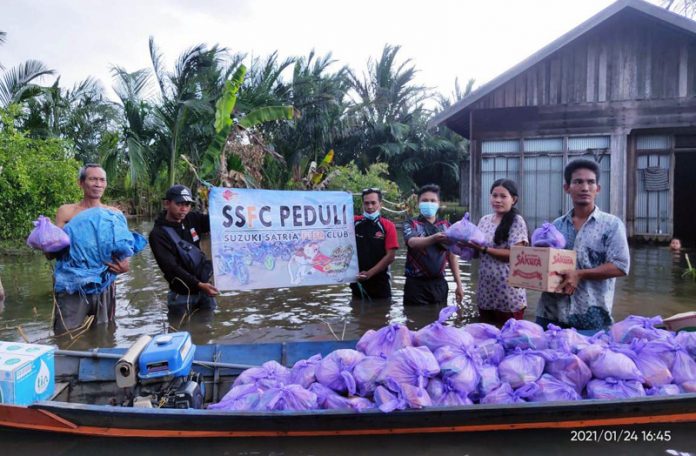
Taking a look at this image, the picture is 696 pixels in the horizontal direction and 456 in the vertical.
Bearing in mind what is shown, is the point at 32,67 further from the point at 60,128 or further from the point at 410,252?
the point at 410,252

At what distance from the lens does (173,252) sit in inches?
219

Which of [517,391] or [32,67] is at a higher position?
[32,67]

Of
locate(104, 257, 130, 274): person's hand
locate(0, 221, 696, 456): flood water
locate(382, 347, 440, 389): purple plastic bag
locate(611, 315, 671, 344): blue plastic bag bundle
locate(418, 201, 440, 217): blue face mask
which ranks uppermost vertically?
locate(418, 201, 440, 217): blue face mask

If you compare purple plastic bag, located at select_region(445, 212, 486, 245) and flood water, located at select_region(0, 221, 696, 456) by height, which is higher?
purple plastic bag, located at select_region(445, 212, 486, 245)

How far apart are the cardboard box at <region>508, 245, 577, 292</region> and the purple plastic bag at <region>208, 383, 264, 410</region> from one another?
7.11 ft

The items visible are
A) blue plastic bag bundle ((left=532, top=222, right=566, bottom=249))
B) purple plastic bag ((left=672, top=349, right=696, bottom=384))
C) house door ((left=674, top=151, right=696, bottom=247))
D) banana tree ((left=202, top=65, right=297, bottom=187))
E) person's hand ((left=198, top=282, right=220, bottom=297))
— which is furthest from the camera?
house door ((left=674, top=151, right=696, bottom=247))

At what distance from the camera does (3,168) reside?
10.1 m

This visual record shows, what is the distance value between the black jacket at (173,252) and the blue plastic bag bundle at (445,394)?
3268 millimetres

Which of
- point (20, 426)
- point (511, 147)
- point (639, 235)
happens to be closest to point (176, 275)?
point (20, 426)

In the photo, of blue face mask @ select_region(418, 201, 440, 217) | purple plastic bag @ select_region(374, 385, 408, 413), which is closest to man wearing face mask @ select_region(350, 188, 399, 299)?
blue face mask @ select_region(418, 201, 440, 217)

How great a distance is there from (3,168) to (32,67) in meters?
9.39

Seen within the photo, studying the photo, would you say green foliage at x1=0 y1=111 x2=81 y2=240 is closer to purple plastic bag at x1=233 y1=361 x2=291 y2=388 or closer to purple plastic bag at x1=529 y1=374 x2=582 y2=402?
purple plastic bag at x1=233 y1=361 x2=291 y2=388

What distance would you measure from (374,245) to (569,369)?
10.5 feet

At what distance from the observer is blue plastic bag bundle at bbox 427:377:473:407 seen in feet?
11.0
